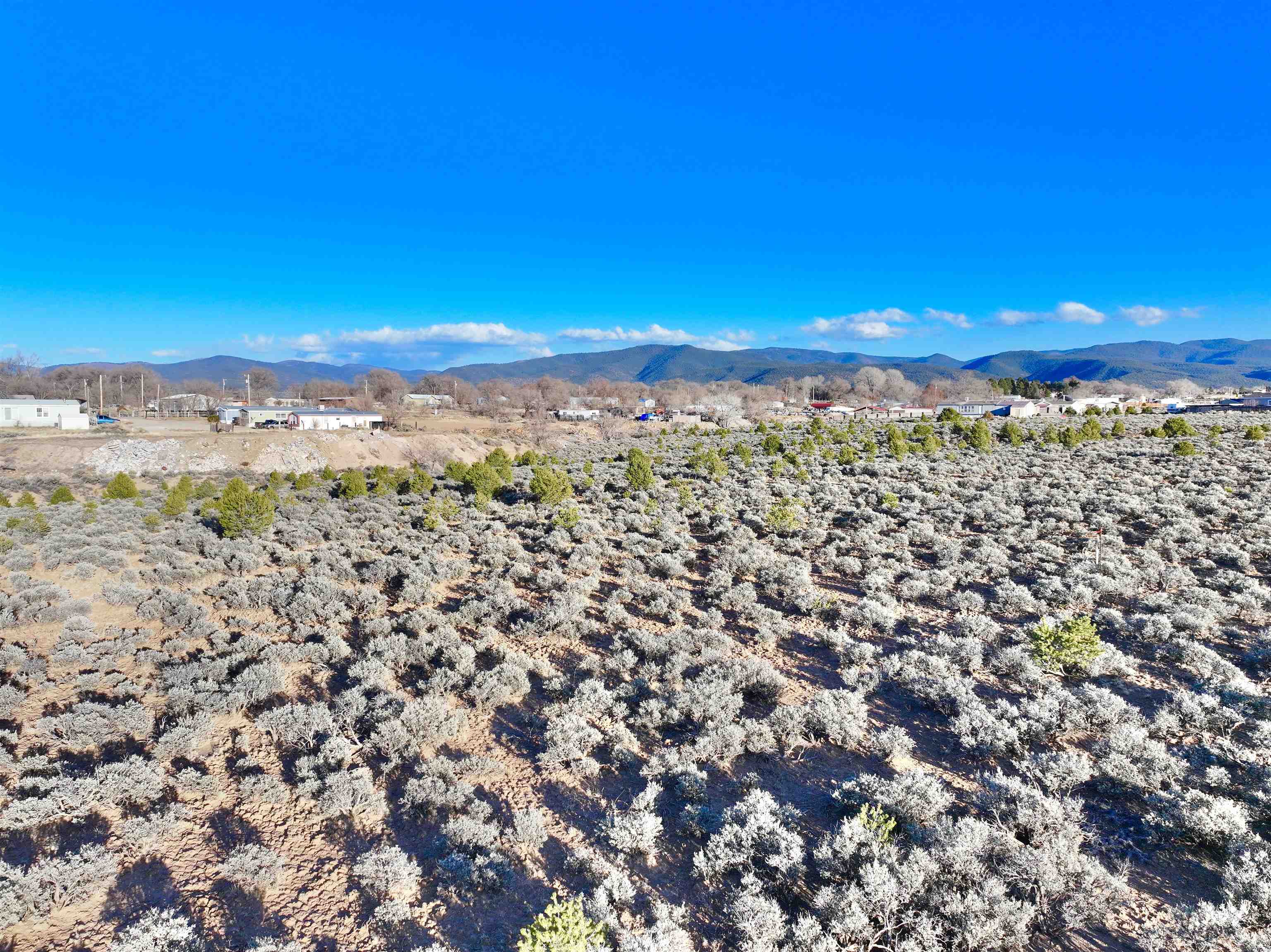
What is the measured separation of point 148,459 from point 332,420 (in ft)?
59.1

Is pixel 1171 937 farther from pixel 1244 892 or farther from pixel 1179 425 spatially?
pixel 1179 425

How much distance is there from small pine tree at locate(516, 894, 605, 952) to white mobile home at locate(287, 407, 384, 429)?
5067cm

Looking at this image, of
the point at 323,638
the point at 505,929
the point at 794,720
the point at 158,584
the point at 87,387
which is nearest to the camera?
the point at 505,929

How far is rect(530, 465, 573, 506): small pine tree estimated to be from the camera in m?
19.4

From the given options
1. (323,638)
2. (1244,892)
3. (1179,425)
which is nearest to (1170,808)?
(1244,892)

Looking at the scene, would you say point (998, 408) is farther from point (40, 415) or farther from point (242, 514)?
point (40, 415)

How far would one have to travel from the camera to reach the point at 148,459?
3569 cm

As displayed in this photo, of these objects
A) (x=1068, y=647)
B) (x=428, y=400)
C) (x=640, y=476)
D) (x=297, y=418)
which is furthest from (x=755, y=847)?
(x=428, y=400)

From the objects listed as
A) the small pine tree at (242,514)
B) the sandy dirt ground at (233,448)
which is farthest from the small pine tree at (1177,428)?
the small pine tree at (242,514)

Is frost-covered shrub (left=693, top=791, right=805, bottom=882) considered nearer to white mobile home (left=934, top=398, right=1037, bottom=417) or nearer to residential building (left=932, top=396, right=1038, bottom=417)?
white mobile home (left=934, top=398, right=1037, bottom=417)

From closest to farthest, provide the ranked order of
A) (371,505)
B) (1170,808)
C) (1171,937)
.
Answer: (1171,937) < (1170,808) < (371,505)

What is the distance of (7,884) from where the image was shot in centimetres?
497

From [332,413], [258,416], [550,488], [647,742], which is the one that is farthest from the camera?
[258,416]

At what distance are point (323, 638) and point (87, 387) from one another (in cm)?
10202
